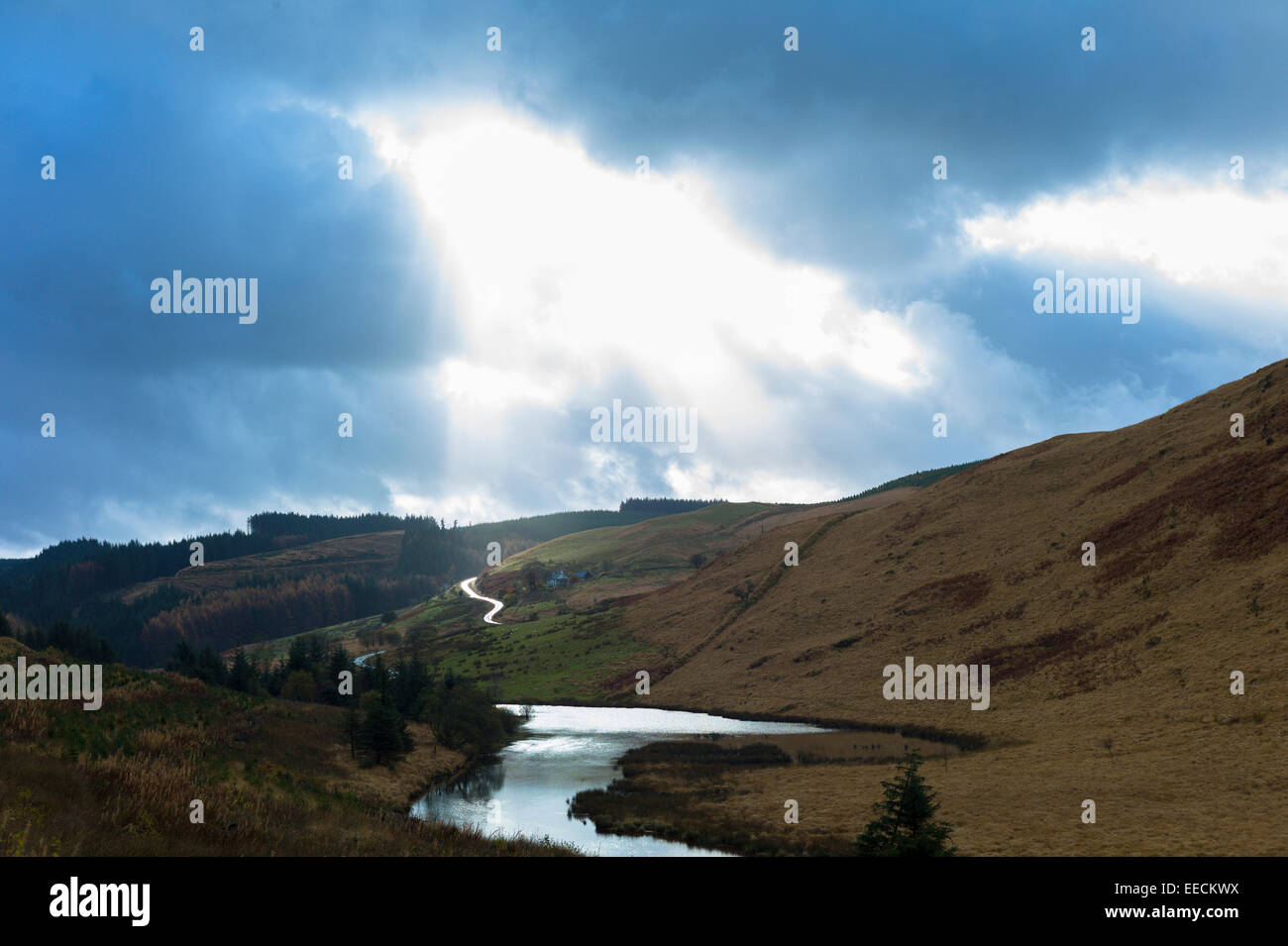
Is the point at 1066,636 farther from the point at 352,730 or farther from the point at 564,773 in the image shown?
the point at 352,730

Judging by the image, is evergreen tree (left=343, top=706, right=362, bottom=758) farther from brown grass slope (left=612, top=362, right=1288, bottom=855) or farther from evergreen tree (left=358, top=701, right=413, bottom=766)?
brown grass slope (left=612, top=362, right=1288, bottom=855)

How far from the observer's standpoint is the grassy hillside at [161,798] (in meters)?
15.4

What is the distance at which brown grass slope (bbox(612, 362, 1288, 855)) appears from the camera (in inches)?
1480

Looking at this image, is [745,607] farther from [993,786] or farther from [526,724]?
[993,786]

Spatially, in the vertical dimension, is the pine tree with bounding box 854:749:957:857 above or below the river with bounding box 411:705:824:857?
above

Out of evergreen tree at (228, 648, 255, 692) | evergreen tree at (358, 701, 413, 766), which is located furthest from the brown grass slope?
evergreen tree at (228, 648, 255, 692)

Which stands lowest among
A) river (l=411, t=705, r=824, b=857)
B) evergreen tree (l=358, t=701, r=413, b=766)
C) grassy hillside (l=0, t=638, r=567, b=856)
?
river (l=411, t=705, r=824, b=857)

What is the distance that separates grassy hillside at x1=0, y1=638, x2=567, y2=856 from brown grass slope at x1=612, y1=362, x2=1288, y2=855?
2448 cm

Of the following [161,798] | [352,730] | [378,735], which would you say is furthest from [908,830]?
[352,730]

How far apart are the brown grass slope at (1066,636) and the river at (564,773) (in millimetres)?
6921

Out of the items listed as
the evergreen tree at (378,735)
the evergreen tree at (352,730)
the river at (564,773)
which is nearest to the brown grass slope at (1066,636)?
the river at (564,773)

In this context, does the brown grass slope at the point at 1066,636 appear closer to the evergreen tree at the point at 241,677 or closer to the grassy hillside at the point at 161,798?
the grassy hillside at the point at 161,798
